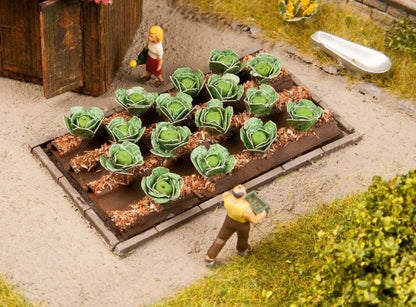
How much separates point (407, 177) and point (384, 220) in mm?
602

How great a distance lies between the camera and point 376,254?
8727mm

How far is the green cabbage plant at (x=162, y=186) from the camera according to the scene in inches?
426

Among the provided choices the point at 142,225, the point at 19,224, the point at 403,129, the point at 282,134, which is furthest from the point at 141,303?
the point at 403,129

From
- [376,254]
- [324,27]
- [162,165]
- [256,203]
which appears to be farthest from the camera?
[324,27]

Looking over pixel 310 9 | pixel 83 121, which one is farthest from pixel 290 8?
pixel 83 121

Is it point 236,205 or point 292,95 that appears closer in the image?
point 236,205

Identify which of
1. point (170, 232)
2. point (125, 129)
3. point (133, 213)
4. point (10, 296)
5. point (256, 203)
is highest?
point (256, 203)

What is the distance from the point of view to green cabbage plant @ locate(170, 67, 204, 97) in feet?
39.9

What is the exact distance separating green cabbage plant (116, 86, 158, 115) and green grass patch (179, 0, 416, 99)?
2631mm

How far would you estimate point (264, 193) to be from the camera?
38.2 feet

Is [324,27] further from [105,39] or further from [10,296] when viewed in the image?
[10,296]

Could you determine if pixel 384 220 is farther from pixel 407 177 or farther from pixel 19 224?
pixel 19 224

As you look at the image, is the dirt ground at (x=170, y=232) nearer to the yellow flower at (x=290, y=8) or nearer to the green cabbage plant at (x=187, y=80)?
the yellow flower at (x=290, y=8)

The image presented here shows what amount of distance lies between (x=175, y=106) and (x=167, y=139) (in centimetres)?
68
